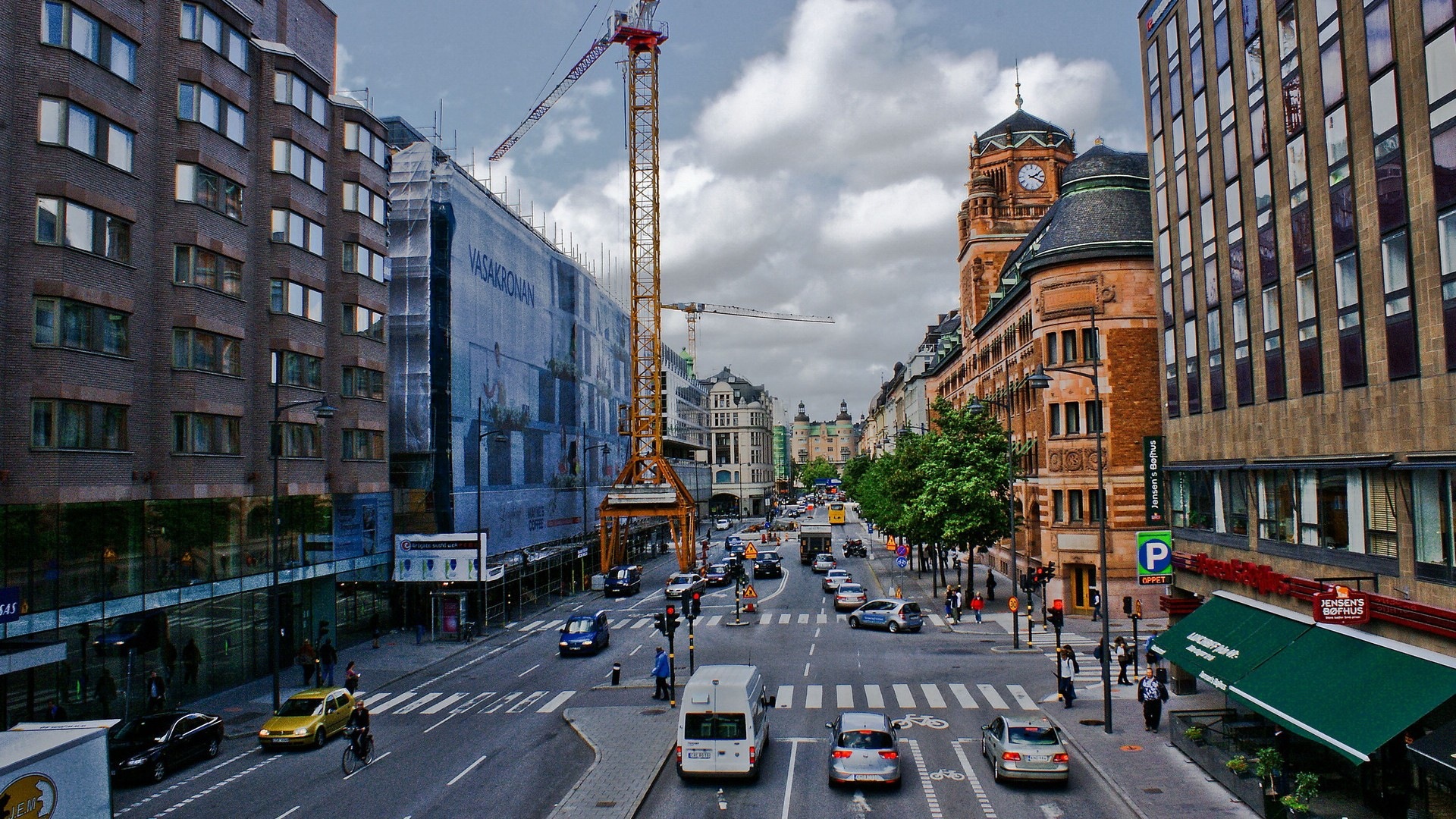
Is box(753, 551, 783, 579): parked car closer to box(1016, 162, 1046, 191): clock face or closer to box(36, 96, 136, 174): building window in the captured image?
box(1016, 162, 1046, 191): clock face

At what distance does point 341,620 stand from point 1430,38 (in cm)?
4363

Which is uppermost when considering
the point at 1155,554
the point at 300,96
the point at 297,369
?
the point at 300,96

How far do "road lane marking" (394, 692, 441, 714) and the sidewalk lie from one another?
19.7 m

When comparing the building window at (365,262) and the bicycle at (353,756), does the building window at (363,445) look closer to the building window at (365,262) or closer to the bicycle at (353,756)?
the building window at (365,262)

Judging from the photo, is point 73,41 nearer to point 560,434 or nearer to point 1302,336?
point 1302,336

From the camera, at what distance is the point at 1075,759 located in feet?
77.4

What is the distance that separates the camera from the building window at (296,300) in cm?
3806

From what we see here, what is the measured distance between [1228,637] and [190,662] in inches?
1261

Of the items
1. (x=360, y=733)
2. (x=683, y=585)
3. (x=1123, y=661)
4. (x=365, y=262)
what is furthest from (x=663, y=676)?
(x=683, y=585)

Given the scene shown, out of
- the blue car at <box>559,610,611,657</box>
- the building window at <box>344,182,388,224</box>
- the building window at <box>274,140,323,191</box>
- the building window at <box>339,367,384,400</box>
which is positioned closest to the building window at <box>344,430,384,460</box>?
the building window at <box>339,367,384,400</box>

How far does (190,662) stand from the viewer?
32781 mm

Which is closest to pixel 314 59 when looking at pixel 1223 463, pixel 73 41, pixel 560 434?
pixel 73 41

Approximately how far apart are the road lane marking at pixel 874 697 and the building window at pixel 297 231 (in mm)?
27912

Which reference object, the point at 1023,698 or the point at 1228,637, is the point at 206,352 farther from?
the point at 1228,637
